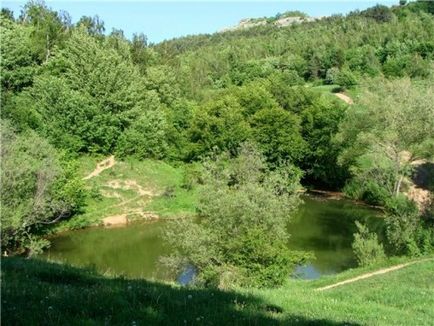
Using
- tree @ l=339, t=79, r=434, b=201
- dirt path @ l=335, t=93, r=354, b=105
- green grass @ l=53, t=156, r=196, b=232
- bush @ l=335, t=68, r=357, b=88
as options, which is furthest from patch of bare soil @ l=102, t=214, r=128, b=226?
bush @ l=335, t=68, r=357, b=88

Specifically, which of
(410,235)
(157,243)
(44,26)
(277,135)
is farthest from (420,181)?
(44,26)

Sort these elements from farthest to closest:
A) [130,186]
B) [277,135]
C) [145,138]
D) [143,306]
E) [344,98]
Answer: [344,98] → [277,135] → [145,138] → [130,186] → [143,306]

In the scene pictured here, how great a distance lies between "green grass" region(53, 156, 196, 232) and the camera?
48.4 m

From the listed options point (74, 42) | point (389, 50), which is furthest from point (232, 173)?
point (389, 50)

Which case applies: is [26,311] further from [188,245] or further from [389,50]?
[389,50]

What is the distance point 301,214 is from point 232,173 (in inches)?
412

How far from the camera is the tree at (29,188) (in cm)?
3198

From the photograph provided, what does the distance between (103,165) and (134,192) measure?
486cm

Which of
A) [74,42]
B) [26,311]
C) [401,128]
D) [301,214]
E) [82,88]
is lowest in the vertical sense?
[301,214]

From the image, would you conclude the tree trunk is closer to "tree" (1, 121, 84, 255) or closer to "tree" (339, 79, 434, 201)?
"tree" (339, 79, 434, 201)

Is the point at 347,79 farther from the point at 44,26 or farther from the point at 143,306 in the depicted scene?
the point at 143,306

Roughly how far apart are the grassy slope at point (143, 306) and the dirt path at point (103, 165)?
4092 centimetres

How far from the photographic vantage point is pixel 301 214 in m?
50.6

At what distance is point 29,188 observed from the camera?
3541cm
